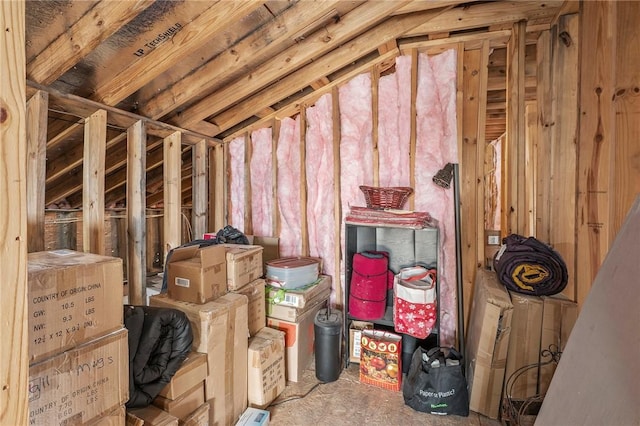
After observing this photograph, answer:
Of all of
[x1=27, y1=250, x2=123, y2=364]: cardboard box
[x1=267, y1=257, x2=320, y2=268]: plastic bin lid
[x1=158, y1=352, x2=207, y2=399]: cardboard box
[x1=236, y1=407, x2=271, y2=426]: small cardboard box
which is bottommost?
[x1=236, y1=407, x2=271, y2=426]: small cardboard box

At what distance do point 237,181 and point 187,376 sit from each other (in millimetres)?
2058

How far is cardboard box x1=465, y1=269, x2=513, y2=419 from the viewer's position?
1713 mm

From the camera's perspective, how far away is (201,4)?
152 centimetres

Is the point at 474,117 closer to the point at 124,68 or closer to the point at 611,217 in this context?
the point at 611,217

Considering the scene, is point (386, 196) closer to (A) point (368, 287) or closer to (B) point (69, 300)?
(A) point (368, 287)

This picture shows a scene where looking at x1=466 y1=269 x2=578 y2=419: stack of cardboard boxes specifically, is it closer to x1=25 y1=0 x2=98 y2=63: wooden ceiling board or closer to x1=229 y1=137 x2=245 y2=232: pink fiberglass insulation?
x1=229 y1=137 x2=245 y2=232: pink fiberglass insulation

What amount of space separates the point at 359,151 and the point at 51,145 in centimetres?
250

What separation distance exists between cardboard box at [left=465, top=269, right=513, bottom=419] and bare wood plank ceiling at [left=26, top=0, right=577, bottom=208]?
189 centimetres

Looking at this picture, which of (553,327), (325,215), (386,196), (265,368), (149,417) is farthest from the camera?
(325,215)

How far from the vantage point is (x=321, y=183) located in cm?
279

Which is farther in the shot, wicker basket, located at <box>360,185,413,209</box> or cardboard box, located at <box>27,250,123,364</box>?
wicker basket, located at <box>360,185,413,209</box>

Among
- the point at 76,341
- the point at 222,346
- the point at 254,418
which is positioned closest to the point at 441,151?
the point at 222,346

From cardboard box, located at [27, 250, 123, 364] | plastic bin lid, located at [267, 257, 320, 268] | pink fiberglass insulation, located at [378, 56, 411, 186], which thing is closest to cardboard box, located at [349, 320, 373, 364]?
plastic bin lid, located at [267, 257, 320, 268]

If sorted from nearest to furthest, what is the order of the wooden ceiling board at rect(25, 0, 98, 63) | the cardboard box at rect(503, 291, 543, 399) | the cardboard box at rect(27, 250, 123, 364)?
the cardboard box at rect(27, 250, 123, 364), the wooden ceiling board at rect(25, 0, 98, 63), the cardboard box at rect(503, 291, 543, 399)
